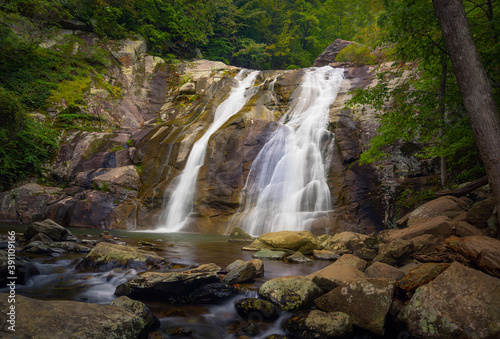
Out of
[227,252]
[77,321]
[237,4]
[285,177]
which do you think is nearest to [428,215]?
[227,252]

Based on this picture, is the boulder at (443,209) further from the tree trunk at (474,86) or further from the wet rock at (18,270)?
the wet rock at (18,270)

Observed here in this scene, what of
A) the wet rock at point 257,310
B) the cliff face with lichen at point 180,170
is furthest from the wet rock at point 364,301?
the cliff face with lichen at point 180,170

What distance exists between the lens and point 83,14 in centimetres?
2303

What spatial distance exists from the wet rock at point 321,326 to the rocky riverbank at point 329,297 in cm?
1

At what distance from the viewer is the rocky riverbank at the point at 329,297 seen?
2812mm

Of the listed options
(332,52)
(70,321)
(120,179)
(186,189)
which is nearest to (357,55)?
(332,52)

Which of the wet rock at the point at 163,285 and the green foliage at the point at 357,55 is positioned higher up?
the green foliage at the point at 357,55

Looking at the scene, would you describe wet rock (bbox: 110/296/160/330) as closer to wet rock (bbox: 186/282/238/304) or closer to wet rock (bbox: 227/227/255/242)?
wet rock (bbox: 186/282/238/304)

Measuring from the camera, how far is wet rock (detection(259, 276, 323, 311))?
3893 mm

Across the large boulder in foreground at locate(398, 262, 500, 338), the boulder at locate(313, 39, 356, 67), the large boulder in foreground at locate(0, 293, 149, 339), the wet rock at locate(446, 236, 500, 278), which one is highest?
the boulder at locate(313, 39, 356, 67)

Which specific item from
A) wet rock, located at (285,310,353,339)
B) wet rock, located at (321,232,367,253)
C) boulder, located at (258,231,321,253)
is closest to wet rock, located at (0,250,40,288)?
wet rock, located at (285,310,353,339)

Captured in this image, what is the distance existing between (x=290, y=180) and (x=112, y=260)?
9544 millimetres

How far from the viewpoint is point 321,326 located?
10.5 feet

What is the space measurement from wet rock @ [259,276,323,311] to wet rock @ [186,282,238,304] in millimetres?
554
